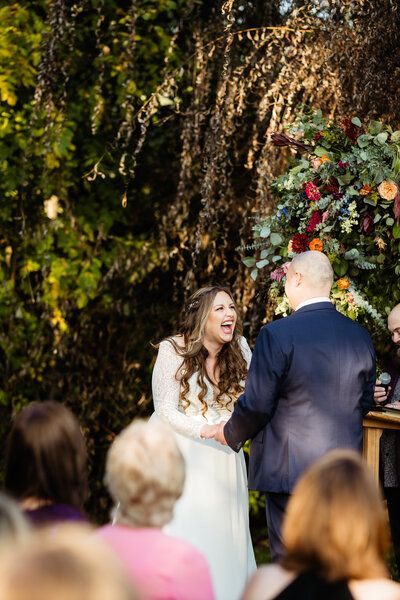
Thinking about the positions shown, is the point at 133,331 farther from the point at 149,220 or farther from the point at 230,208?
the point at 230,208

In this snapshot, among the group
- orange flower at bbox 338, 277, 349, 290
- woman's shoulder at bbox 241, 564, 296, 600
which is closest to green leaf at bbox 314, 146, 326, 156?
orange flower at bbox 338, 277, 349, 290

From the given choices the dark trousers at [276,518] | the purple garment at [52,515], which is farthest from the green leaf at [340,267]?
the purple garment at [52,515]

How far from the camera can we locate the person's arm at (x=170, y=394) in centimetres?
426

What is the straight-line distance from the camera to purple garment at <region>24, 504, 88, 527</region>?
7.61 feet

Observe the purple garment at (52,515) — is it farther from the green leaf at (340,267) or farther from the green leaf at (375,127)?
the green leaf at (375,127)

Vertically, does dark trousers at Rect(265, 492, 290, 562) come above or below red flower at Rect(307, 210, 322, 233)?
below

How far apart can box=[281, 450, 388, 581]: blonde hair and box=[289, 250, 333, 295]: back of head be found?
6.31 ft

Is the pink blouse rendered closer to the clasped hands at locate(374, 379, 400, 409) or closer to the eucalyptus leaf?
the clasped hands at locate(374, 379, 400, 409)

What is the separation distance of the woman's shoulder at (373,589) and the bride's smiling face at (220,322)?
260cm

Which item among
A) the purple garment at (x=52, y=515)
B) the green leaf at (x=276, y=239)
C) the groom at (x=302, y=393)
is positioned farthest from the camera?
the green leaf at (x=276, y=239)

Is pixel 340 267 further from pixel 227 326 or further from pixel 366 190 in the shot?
pixel 227 326

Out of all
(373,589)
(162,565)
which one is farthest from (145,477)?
(373,589)

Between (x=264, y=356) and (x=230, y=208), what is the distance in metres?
3.47

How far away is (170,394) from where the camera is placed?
4379mm
